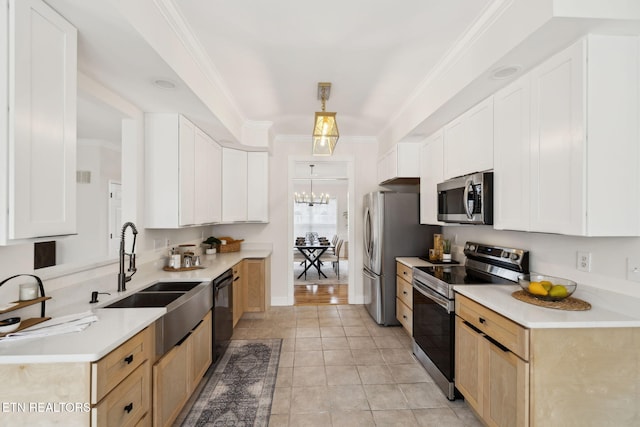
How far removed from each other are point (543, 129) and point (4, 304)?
295 centimetres

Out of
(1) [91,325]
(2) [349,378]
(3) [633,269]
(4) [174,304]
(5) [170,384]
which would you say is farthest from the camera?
(2) [349,378]

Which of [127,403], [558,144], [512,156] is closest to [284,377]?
[127,403]

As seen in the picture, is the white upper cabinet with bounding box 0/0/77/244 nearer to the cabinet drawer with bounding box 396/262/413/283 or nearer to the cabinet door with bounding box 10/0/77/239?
the cabinet door with bounding box 10/0/77/239

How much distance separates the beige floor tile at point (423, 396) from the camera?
7.43 ft

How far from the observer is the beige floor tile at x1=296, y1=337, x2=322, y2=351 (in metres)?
3.21

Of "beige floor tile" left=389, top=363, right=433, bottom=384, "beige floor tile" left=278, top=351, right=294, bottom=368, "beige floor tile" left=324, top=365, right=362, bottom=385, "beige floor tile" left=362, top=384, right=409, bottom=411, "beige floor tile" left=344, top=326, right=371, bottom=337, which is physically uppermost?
"beige floor tile" left=344, top=326, right=371, bottom=337

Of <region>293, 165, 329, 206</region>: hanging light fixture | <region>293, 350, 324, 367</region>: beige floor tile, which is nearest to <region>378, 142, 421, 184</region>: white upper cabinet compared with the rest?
<region>293, 350, 324, 367</region>: beige floor tile

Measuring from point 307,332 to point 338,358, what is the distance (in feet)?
2.37

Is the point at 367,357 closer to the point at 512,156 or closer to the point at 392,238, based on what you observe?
the point at 392,238

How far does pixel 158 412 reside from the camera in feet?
5.63

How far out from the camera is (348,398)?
2.36 meters

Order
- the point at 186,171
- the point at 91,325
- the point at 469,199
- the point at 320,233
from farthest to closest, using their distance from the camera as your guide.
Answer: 1. the point at 320,233
2. the point at 186,171
3. the point at 469,199
4. the point at 91,325

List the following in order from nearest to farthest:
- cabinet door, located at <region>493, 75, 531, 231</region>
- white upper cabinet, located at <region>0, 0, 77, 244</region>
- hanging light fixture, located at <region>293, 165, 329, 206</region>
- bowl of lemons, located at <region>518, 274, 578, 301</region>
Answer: white upper cabinet, located at <region>0, 0, 77, 244</region>, bowl of lemons, located at <region>518, 274, 578, 301</region>, cabinet door, located at <region>493, 75, 531, 231</region>, hanging light fixture, located at <region>293, 165, 329, 206</region>

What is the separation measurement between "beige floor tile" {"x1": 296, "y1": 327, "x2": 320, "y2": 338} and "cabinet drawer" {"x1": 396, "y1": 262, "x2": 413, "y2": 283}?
1187 mm
